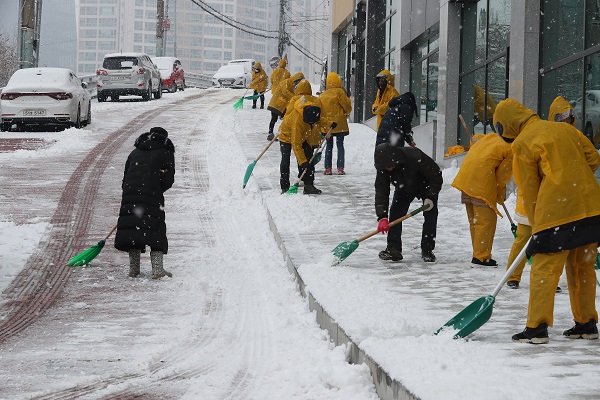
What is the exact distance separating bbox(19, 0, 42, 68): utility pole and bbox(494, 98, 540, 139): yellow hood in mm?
24123

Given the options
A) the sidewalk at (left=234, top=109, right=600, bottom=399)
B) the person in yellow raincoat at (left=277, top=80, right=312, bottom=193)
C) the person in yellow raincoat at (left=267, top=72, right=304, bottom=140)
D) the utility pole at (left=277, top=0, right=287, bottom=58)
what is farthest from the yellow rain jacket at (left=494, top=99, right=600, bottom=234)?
the utility pole at (left=277, top=0, right=287, bottom=58)

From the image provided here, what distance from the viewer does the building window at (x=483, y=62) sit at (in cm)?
1481

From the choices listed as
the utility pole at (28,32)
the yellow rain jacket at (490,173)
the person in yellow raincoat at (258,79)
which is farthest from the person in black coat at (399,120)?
the utility pole at (28,32)

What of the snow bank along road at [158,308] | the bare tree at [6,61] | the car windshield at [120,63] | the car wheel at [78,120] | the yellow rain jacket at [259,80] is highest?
the bare tree at [6,61]

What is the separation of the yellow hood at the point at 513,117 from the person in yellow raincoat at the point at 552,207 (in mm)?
104

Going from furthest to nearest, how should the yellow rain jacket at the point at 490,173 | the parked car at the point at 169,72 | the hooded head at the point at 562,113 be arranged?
the parked car at the point at 169,72 < the yellow rain jacket at the point at 490,173 < the hooded head at the point at 562,113

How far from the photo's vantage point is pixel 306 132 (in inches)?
527

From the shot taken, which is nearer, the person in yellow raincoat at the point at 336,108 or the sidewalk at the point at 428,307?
the sidewalk at the point at 428,307

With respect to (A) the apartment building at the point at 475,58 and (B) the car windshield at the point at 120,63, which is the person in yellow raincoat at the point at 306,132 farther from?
(B) the car windshield at the point at 120,63

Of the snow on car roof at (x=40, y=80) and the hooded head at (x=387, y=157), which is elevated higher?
the snow on car roof at (x=40, y=80)

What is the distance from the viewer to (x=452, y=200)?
1341 centimetres

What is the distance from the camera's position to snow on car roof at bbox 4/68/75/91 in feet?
72.5

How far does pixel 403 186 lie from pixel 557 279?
3.19m

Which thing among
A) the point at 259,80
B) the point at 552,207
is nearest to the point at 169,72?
the point at 259,80
